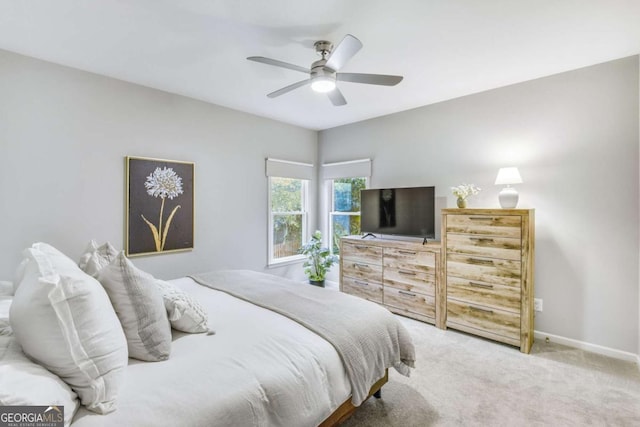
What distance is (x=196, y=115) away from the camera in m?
3.56

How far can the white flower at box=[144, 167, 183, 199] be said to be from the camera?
320 centimetres

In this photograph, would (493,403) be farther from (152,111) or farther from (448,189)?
(152,111)

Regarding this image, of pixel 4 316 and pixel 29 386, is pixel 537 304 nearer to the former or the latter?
pixel 29 386

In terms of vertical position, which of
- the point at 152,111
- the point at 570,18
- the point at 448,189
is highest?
the point at 570,18

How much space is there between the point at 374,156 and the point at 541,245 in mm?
2263

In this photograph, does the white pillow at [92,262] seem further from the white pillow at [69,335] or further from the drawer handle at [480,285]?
the drawer handle at [480,285]

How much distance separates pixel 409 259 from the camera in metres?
3.49

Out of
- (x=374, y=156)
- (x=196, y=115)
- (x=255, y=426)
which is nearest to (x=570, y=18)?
(x=374, y=156)

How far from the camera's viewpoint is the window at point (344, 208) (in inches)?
182

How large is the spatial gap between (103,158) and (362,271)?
312cm

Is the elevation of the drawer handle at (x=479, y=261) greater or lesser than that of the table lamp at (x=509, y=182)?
lesser

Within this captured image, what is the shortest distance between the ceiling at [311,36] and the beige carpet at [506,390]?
8.47ft

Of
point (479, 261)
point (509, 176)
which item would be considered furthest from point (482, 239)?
point (509, 176)

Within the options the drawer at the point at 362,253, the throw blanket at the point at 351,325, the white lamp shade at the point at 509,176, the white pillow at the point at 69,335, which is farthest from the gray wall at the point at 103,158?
the white lamp shade at the point at 509,176
